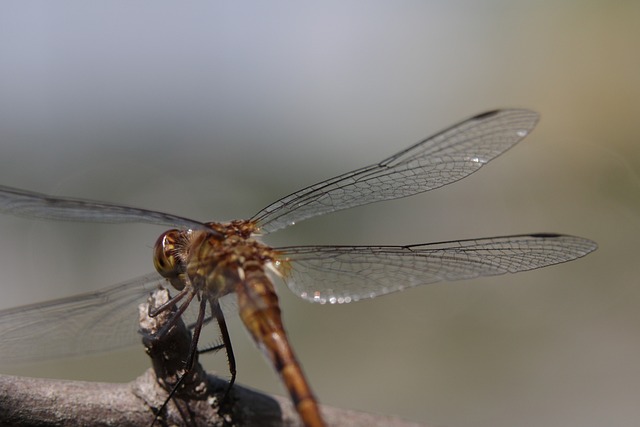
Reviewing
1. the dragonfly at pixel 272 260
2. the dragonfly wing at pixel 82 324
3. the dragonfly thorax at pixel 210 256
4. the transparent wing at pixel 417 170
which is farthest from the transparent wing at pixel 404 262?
the dragonfly wing at pixel 82 324

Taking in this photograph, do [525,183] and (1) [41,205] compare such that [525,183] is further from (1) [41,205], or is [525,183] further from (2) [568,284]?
(1) [41,205]

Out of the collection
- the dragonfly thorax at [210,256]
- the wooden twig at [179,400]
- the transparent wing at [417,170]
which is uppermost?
the transparent wing at [417,170]

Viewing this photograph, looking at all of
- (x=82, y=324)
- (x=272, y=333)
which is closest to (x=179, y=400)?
(x=272, y=333)

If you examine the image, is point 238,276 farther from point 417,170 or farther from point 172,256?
point 417,170

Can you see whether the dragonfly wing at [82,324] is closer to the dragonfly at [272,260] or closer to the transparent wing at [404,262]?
the dragonfly at [272,260]

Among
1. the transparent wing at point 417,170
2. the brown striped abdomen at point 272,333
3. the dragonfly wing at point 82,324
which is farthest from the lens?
the transparent wing at point 417,170

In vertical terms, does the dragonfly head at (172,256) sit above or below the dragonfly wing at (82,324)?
above

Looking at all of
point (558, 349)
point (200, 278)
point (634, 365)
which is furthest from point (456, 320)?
point (200, 278)
